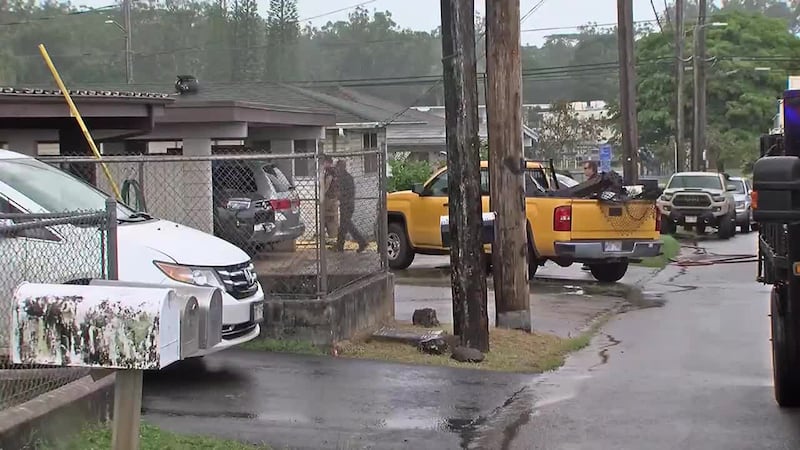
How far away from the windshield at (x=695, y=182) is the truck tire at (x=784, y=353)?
22851 millimetres

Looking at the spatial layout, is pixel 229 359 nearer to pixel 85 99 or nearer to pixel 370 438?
pixel 370 438

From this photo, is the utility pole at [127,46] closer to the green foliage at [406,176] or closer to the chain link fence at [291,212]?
the green foliage at [406,176]

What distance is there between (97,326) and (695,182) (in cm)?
2817

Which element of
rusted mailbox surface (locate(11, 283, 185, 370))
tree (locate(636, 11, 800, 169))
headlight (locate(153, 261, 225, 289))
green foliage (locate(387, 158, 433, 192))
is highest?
tree (locate(636, 11, 800, 169))

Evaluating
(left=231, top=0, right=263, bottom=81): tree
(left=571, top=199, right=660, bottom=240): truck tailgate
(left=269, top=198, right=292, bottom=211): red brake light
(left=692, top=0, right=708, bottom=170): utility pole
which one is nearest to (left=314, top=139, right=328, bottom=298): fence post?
(left=269, top=198, right=292, bottom=211): red brake light

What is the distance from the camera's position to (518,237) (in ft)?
35.6

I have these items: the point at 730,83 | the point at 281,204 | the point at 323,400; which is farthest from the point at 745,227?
the point at 730,83

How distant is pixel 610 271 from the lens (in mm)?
16922

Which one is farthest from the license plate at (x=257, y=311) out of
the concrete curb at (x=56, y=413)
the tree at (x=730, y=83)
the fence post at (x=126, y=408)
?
the tree at (x=730, y=83)

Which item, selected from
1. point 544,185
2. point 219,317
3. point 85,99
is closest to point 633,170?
point 544,185

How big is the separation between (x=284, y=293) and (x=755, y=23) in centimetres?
5612

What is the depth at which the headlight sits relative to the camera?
7.75m

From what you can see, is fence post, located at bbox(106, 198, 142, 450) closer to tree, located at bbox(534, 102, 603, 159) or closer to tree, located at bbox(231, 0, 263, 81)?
tree, located at bbox(231, 0, 263, 81)

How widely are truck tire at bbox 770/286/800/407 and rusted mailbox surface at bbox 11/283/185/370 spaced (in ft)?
15.3
